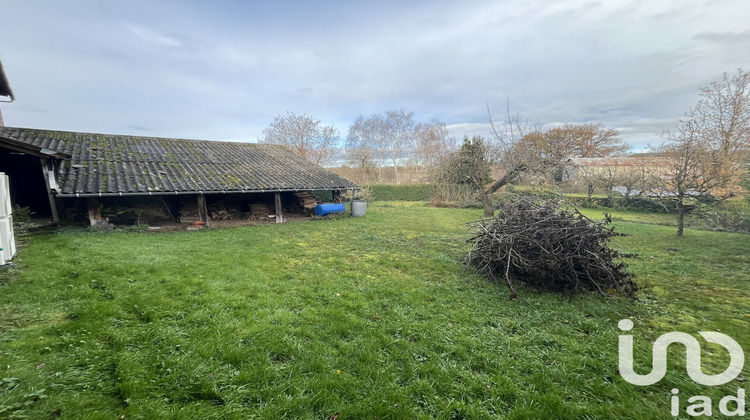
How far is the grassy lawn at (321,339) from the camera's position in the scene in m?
2.01

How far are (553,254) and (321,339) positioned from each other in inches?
148

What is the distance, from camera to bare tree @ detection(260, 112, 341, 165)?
960 inches

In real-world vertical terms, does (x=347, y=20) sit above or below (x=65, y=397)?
above

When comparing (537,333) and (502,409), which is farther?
(537,333)

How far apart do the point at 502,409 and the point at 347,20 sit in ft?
38.1

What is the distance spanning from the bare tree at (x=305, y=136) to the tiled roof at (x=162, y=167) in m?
10.9

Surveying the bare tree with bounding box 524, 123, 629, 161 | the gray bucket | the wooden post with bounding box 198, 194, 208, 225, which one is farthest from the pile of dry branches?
the bare tree with bounding box 524, 123, 629, 161

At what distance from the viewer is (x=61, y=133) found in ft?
34.5

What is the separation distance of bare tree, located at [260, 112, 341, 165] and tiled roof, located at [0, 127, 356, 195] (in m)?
10.9

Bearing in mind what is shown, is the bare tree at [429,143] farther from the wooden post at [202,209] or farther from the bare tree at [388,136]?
the wooden post at [202,209]

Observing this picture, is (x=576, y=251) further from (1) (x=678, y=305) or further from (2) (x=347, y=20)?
(2) (x=347, y=20)

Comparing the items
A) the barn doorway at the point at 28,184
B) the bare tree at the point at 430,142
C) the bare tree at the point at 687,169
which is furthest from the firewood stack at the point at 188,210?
the bare tree at the point at 430,142

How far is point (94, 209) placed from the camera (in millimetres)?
8031

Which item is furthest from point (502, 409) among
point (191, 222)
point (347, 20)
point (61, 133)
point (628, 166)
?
point (628, 166)
